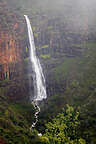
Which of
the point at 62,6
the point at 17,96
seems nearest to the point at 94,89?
the point at 17,96

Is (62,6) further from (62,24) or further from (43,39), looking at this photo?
(43,39)

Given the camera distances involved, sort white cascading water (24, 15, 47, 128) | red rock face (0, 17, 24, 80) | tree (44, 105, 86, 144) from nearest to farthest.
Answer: tree (44, 105, 86, 144)
white cascading water (24, 15, 47, 128)
red rock face (0, 17, 24, 80)

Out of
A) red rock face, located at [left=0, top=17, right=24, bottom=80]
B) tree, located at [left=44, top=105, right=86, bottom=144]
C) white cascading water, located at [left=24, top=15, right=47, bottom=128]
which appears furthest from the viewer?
red rock face, located at [left=0, top=17, right=24, bottom=80]

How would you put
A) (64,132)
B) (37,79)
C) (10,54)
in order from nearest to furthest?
(64,132) < (37,79) < (10,54)

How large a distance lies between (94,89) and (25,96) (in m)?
13.9

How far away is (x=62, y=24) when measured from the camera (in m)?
55.7

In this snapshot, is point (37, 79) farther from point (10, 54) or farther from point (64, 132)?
point (64, 132)

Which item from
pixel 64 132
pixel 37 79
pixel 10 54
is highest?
pixel 10 54

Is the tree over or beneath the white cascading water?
over

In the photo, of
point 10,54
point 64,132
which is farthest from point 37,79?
point 64,132

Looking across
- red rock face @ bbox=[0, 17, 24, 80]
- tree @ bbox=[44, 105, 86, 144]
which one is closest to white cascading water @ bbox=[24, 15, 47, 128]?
red rock face @ bbox=[0, 17, 24, 80]

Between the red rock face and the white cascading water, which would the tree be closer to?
the white cascading water

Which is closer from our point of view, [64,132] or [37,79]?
[64,132]

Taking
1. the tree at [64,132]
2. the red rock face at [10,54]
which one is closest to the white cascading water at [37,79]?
the red rock face at [10,54]
